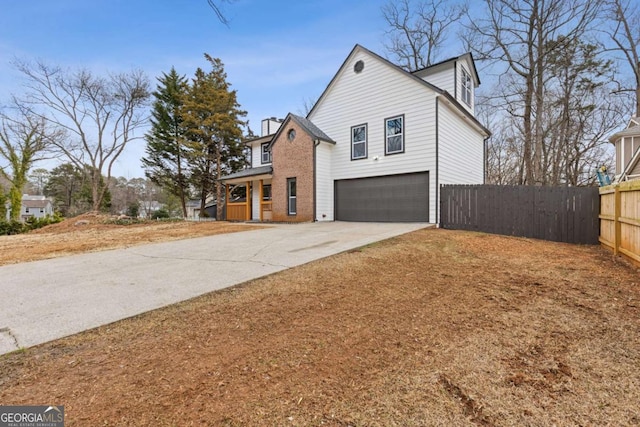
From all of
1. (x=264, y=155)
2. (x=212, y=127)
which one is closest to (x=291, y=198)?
(x=264, y=155)

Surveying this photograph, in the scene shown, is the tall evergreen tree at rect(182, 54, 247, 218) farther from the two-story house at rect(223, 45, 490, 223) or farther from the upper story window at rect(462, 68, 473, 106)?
the upper story window at rect(462, 68, 473, 106)

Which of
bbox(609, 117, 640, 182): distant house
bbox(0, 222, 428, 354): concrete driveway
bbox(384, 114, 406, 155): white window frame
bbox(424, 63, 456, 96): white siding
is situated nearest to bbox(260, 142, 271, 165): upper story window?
bbox(384, 114, 406, 155): white window frame

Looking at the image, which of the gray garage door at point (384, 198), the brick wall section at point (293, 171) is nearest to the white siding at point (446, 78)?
the gray garage door at point (384, 198)

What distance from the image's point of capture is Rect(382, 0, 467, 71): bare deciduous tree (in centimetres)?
1859

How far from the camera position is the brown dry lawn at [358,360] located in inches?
69.3

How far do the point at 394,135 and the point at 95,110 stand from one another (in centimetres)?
2677

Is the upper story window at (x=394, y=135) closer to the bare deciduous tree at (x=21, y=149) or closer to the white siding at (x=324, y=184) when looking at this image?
the white siding at (x=324, y=184)

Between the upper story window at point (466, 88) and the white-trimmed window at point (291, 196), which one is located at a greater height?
the upper story window at point (466, 88)

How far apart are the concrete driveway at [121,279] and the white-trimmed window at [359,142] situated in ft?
21.5

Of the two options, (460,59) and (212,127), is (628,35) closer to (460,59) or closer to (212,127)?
(460,59)

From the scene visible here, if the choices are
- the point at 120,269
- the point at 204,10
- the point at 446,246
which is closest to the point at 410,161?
the point at 446,246

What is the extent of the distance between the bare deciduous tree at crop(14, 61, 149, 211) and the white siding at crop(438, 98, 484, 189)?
25.8 m

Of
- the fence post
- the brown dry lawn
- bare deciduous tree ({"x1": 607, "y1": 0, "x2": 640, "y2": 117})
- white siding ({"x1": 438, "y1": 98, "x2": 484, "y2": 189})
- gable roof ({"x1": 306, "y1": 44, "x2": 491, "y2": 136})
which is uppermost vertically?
bare deciduous tree ({"x1": 607, "y1": 0, "x2": 640, "y2": 117})

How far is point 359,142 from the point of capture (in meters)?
13.5
